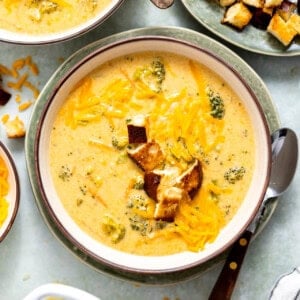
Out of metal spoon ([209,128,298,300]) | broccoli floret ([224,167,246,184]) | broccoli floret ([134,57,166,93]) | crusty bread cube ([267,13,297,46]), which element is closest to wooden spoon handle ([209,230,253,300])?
metal spoon ([209,128,298,300])

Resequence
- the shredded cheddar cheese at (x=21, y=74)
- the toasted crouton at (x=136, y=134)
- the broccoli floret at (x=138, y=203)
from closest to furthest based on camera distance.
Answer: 1. the toasted crouton at (x=136, y=134)
2. the broccoli floret at (x=138, y=203)
3. the shredded cheddar cheese at (x=21, y=74)

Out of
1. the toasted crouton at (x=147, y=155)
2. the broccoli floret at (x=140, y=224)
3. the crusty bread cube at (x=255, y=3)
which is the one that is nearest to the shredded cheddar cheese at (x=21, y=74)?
the toasted crouton at (x=147, y=155)

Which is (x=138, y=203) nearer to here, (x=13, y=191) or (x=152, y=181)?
(x=152, y=181)

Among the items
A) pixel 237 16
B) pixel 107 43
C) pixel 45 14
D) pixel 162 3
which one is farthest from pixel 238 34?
pixel 45 14

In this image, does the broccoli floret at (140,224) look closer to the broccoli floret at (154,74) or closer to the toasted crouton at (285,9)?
the broccoli floret at (154,74)

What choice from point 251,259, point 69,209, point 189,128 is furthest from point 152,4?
point 251,259

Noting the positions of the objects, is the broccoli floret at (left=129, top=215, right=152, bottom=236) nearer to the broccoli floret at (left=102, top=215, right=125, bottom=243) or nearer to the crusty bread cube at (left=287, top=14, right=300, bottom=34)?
the broccoli floret at (left=102, top=215, right=125, bottom=243)
